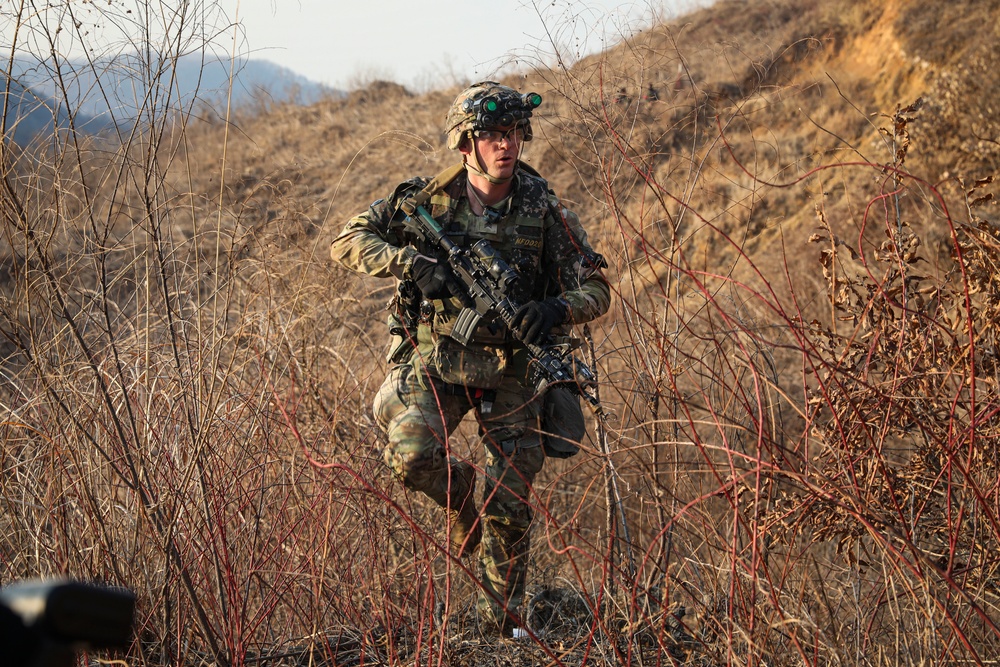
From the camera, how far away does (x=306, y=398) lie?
4699 millimetres

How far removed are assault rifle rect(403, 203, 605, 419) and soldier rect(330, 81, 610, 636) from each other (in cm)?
6

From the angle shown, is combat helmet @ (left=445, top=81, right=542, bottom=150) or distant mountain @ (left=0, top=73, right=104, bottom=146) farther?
combat helmet @ (left=445, top=81, right=542, bottom=150)

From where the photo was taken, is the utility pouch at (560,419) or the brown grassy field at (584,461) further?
the utility pouch at (560,419)

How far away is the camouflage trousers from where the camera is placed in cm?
311

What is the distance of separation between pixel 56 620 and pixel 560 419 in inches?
103

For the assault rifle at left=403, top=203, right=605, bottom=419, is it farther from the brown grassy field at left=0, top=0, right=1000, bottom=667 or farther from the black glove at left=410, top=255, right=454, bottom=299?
the brown grassy field at left=0, top=0, right=1000, bottom=667

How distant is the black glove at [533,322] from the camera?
2955 mm

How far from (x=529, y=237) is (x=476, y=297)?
34cm

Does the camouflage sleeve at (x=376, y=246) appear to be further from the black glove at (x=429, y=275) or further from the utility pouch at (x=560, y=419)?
the utility pouch at (x=560, y=419)

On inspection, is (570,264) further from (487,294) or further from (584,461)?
(584,461)

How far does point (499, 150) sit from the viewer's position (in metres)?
3.21

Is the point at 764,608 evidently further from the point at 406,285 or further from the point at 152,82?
the point at 152,82

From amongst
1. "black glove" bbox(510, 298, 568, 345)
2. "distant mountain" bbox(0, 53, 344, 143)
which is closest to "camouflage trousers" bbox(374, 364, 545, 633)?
"black glove" bbox(510, 298, 568, 345)

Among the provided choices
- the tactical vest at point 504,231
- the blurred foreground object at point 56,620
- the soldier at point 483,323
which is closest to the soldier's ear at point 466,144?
the soldier at point 483,323
